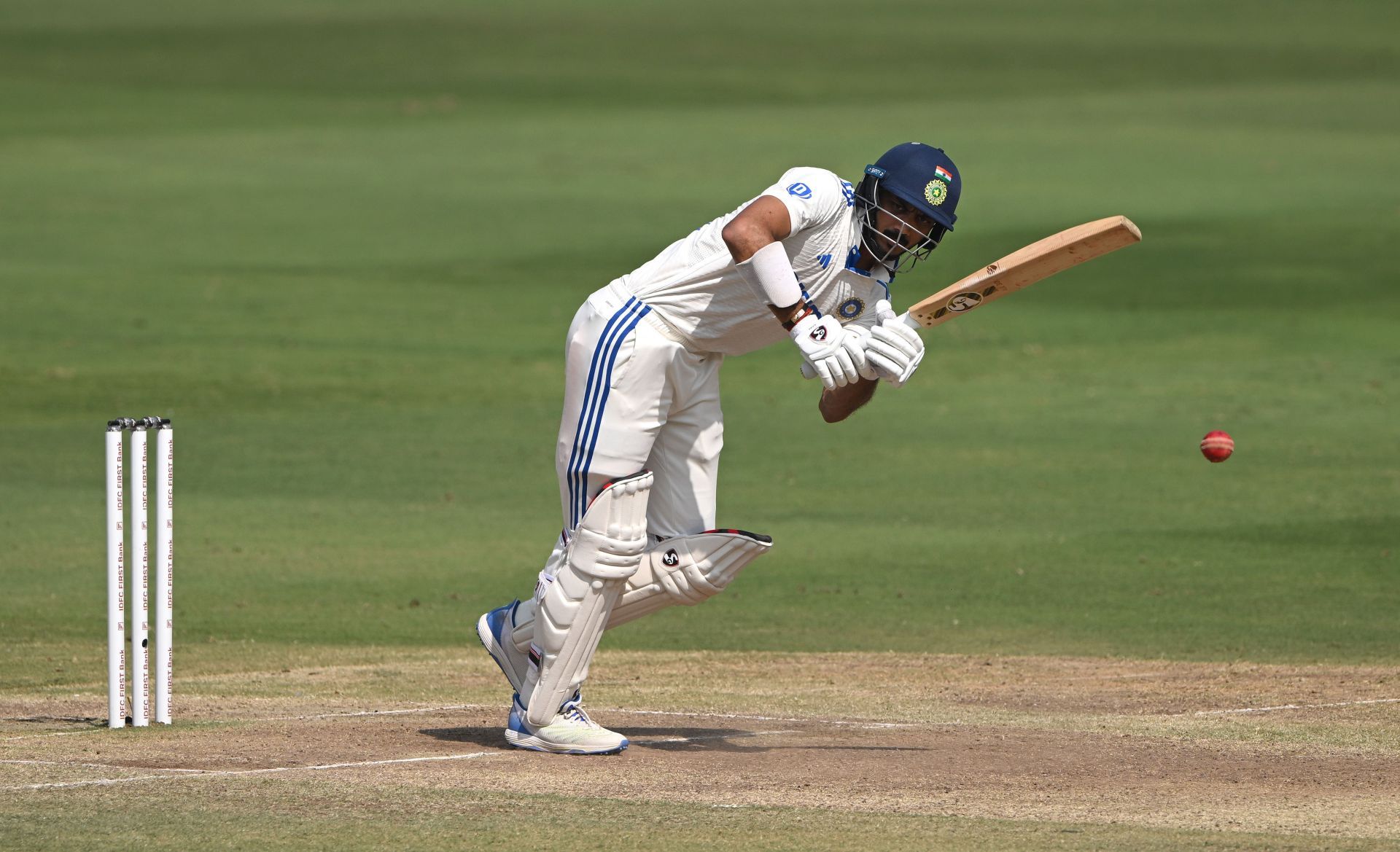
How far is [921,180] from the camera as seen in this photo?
24.9ft

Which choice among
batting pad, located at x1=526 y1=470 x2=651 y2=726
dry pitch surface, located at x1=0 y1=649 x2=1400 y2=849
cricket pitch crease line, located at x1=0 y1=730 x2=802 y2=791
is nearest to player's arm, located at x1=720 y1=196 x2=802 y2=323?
batting pad, located at x1=526 y1=470 x2=651 y2=726

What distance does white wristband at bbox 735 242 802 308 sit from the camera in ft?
24.1

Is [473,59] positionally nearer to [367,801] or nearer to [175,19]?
[175,19]

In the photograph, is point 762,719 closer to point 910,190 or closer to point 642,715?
point 642,715

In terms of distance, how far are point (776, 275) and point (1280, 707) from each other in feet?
10.4

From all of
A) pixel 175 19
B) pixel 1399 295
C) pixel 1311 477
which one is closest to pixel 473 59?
pixel 175 19

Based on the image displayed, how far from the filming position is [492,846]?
6.21 m

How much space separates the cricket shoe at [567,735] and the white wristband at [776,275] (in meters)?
1.68

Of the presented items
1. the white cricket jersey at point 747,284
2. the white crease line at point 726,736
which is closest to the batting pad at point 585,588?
the white crease line at point 726,736

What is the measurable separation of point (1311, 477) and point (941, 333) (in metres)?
8.31

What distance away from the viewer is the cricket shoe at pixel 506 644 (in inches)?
321

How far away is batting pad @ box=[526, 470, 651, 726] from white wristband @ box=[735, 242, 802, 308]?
853 millimetres

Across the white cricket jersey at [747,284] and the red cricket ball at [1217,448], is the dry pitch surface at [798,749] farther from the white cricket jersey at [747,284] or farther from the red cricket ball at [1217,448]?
the white cricket jersey at [747,284]

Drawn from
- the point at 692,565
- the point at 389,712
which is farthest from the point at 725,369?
the point at 692,565
